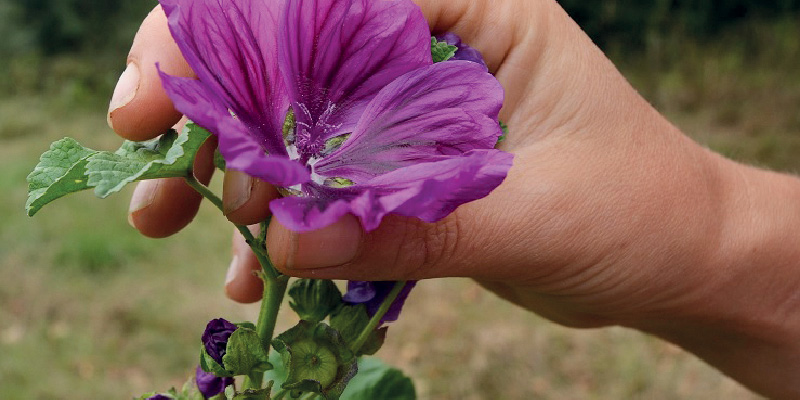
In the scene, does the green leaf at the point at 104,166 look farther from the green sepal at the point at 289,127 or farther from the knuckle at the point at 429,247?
the knuckle at the point at 429,247

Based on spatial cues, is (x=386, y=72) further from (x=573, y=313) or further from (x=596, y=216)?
(x=573, y=313)

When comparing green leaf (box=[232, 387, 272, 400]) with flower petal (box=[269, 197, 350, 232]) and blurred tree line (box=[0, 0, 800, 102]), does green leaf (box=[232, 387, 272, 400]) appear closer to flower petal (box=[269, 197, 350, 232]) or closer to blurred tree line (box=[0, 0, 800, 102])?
flower petal (box=[269, 197, 350, 232])

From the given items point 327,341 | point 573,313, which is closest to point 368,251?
point 327,341

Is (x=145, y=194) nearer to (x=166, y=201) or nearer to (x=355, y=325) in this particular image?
(x=166, y=201)

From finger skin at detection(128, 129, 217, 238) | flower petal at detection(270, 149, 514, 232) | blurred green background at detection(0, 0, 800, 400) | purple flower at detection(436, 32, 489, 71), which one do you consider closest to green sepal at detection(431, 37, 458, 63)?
purple flower at detection(436, 32, 489, 71)

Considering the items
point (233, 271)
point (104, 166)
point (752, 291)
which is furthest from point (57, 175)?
point (752, 291)

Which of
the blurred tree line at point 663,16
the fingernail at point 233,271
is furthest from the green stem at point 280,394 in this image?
the blurred tree line at point 663,16
